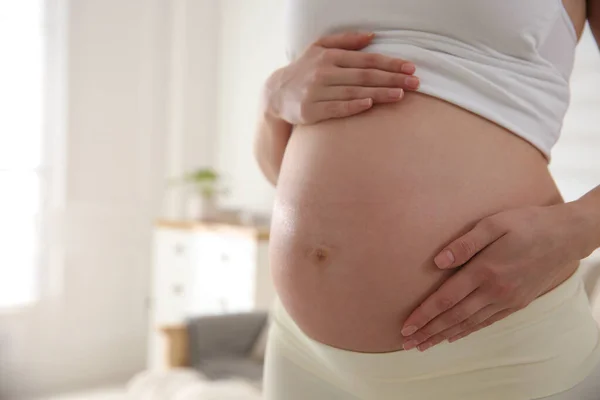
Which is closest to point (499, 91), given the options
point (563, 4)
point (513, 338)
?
point (563, 4)

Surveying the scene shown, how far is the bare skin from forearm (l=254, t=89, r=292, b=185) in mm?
148

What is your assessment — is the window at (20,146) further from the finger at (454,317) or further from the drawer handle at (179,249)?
the finger at (454,317)

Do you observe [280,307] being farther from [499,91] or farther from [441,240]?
[499,91]

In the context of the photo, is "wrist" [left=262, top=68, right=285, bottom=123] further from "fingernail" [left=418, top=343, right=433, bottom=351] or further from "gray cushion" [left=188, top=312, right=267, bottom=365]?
"gray cushion" [left=188, top=312, right=267, bottom=365]

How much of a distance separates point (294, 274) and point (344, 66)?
245 millimetres

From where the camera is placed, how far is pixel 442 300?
599mm

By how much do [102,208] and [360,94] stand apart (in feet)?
10.3

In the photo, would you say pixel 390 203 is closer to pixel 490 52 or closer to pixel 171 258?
pixel 490 52

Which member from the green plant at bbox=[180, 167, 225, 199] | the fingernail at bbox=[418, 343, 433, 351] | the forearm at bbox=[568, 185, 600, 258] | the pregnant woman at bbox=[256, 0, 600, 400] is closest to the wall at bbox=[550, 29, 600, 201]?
the pregnant woman at bbox=[256, 0, 600, 400]

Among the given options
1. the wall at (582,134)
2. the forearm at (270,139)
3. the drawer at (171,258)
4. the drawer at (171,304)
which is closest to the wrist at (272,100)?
the forearm at (270,139)

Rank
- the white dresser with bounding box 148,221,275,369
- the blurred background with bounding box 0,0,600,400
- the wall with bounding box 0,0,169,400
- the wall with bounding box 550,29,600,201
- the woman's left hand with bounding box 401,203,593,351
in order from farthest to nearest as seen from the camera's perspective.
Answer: the wall with bounding box 0,0,169,400 → the blurred background with bounding box 0,0,600,400 → the white dresser with bounding box 148,221,275,369 → the wall with bounding box 550,29,600,201 → the woman's left hand with bounding box 401,203,593,351

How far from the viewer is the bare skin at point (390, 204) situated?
63 centimetres

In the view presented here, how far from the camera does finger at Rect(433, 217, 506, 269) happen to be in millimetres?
589

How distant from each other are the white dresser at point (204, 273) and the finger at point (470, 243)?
202 centimetres
